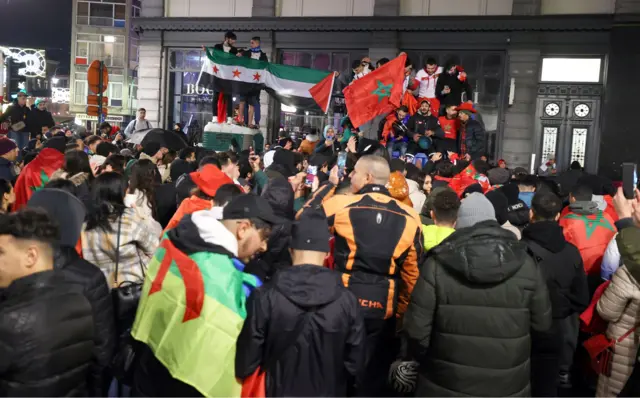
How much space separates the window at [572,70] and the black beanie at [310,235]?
17.9 meters

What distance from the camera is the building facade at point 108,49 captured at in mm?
55781

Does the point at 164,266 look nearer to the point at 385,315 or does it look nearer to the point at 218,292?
the point at 218,292

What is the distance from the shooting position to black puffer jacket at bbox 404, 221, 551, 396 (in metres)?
3.84

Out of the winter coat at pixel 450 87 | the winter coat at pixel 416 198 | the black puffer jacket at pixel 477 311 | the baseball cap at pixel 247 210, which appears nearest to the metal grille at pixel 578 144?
the winter coat at pixel 450 87

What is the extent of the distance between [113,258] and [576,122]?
17.8 metres

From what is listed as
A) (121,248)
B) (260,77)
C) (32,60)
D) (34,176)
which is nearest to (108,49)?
(32,60)

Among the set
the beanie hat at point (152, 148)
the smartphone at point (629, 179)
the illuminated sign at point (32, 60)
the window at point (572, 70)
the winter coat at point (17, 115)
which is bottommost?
the beanie hat at point (152, 148)

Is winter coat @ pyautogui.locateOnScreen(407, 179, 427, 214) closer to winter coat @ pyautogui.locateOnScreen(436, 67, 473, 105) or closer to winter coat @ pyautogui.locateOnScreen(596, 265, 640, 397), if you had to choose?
winter coat @ pyautogui.locateOnScreen(596, 265, 640, 397)

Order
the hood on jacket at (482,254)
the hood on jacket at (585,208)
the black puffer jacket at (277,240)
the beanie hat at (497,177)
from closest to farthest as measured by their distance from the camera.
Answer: the hood on jacket at (482,254) → the black puffer jacket at (277,240) → the hood on jacket at (585,208) → the beanie hat at (497,177)

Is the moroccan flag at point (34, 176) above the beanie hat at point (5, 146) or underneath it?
underneath

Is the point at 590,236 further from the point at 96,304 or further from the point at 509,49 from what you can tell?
the point at 509,49

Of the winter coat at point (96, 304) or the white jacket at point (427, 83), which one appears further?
the white jacket at point (427, 83)

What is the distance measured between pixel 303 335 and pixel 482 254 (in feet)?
3.74

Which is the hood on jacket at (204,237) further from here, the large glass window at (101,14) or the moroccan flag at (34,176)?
the large glass window at (101,14)
